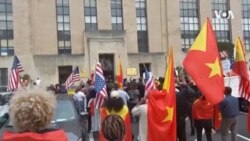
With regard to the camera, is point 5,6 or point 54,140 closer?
point 54,140

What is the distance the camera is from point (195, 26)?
6088cm

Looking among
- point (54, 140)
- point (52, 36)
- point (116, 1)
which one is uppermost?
point (116, 1)

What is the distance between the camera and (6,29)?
5178cm

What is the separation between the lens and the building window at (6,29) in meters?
51.5

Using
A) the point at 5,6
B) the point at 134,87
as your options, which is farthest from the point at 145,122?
the point at 5,6

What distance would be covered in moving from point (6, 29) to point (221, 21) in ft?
81.7

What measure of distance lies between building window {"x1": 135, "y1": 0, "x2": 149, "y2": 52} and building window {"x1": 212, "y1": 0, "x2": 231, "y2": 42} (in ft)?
27.8

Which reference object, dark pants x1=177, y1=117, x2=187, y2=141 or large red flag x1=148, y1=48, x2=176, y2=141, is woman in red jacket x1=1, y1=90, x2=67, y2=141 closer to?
large red flag x1=148, y1=48, x2=176, y2=141

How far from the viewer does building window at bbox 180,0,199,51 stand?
60.0m

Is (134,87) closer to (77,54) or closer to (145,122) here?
(145,122)

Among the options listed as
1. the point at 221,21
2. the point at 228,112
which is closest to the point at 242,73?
the point at 228,112

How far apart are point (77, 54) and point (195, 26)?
14.5m

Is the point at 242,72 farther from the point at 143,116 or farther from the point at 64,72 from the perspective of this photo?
the point at 64,72

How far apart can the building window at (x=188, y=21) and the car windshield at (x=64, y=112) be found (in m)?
49.3
